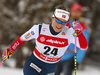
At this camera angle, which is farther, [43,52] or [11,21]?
[11,21]

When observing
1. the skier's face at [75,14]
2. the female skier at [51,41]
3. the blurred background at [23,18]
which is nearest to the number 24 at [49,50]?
the female skier at [51,41]

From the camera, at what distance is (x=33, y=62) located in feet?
8.57

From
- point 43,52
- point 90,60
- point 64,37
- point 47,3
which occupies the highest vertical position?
point 47,3

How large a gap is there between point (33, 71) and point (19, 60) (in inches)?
152

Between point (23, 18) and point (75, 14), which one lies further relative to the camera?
point (23, 18)

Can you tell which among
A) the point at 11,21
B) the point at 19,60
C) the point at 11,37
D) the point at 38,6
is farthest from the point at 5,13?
the point at 19,60

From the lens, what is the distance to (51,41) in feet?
8.27

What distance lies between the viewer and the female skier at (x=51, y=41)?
2512 mm

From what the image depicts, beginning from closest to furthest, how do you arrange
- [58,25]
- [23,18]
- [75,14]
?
[58,25]
[75,14]
[23,18]

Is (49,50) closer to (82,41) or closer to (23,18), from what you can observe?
(82,41)

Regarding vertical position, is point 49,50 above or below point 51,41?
below

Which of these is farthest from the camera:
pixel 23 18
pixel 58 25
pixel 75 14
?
pixel 23 18

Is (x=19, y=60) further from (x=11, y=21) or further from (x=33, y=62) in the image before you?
(x=33, y=62)

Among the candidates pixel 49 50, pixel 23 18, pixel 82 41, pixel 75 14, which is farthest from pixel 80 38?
pixel 23 18
